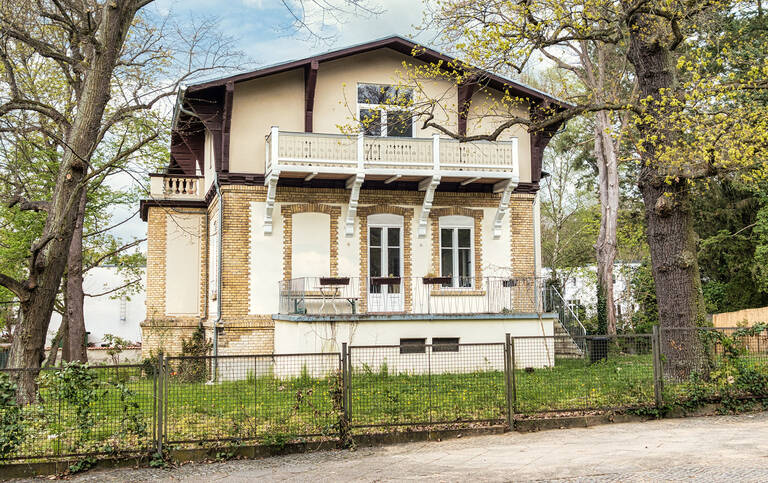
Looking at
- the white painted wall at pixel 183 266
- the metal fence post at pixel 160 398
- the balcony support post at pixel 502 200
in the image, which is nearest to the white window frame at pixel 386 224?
the balcony support post at pixel 502 200

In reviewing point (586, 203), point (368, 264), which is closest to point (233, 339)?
point (368, 264)

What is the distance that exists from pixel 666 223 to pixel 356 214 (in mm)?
9134

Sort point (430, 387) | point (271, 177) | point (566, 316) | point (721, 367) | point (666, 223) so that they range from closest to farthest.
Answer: point (430, 387), point (721, 367), point (666, 223), point (271, 177), point (566, 316)

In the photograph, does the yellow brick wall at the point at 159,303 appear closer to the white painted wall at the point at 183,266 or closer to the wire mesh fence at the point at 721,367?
the white painted wall at the point at 183,266

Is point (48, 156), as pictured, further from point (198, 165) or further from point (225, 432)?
point (225, 432)

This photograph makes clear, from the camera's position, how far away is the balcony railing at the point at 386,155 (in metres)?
19.7

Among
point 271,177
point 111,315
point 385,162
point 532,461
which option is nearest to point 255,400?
point 532,461

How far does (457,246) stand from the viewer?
71.9ft

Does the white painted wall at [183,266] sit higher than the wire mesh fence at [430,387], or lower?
higher

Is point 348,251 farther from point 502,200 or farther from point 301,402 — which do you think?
point 301,402

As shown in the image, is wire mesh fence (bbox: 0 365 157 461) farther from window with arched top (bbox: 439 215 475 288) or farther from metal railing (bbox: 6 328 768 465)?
window with arched top (bbox: 439 215 475 288)

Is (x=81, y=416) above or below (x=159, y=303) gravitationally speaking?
below

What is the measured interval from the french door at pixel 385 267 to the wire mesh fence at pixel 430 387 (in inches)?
337

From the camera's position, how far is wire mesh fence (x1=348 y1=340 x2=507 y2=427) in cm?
1091
